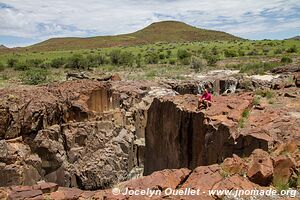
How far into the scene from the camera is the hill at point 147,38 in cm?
10062

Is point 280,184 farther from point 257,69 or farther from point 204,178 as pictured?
point 257,69

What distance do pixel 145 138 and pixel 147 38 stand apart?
9572cm

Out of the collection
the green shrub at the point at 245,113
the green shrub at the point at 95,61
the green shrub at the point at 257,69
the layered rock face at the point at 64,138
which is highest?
the green shrub at the point at 95,61

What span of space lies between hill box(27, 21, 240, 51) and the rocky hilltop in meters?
72.4

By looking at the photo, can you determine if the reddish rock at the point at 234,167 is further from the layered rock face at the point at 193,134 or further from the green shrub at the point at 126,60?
the green shrub at the point at 126,60

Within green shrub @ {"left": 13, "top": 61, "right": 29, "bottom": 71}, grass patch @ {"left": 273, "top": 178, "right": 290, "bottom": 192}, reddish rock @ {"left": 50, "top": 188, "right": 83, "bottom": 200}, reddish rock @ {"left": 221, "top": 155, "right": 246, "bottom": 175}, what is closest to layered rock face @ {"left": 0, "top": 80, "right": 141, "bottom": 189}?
reddish rock @ {"left": 50, "top": 188, "right": 83, "bottom": 200}

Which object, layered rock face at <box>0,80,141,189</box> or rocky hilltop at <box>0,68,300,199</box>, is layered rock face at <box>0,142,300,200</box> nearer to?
rocky hilltop at <box>0,68,300,199</box>

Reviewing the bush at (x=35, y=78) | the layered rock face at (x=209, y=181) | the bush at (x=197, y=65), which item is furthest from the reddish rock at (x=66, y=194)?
the bush at (x=197, y=65)

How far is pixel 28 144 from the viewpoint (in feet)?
68.7

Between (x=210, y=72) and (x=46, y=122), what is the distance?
1987cm

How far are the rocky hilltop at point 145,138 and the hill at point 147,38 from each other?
238 feet

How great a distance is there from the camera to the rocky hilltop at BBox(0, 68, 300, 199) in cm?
980

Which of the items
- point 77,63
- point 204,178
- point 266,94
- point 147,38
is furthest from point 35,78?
point 147,38

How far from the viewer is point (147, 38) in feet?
376
